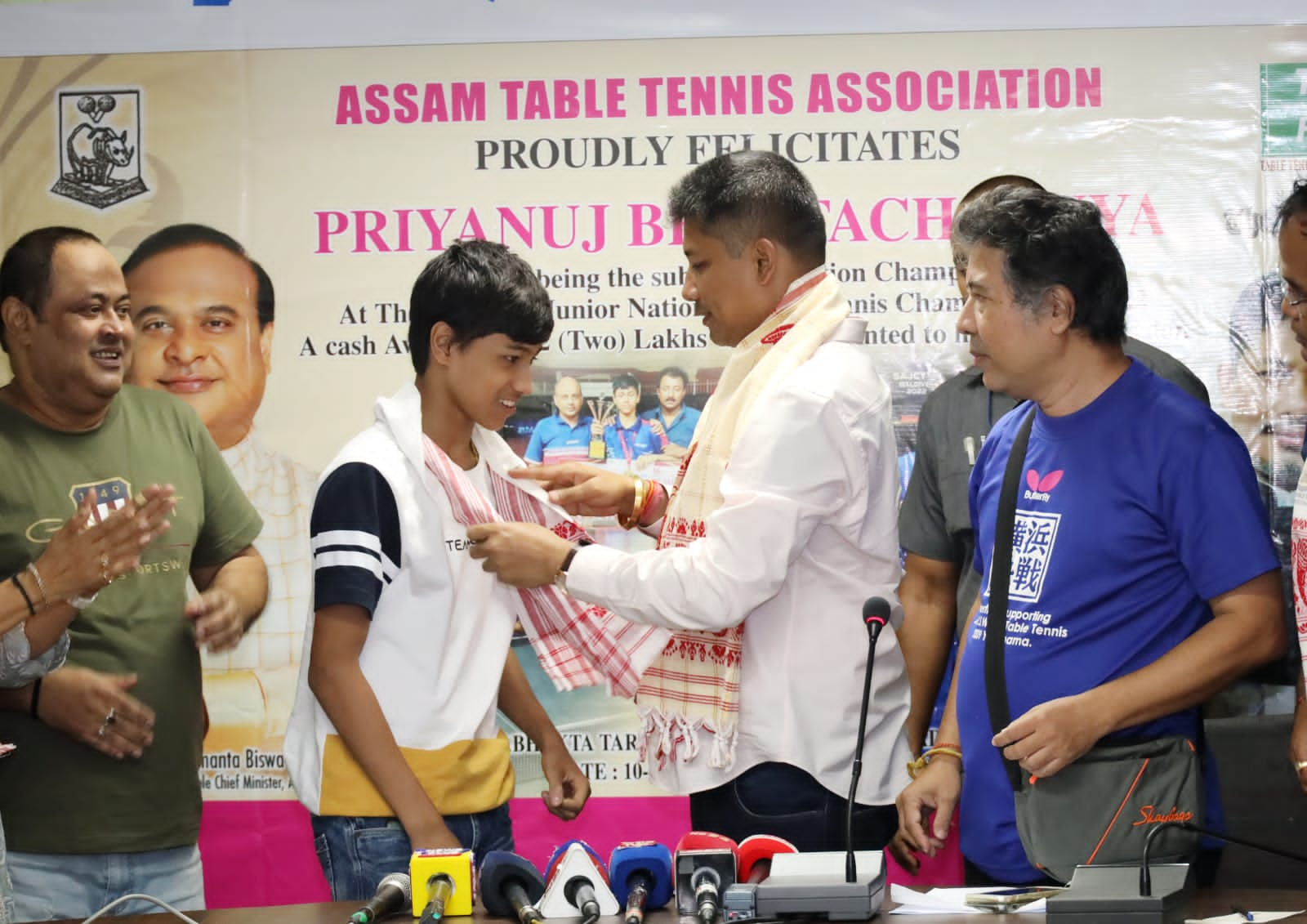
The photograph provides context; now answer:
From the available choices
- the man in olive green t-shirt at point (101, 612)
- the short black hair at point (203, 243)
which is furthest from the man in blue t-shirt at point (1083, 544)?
the short black hair at point (203, 243)

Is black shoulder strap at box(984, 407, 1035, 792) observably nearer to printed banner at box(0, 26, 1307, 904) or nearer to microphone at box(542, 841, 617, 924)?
Result: microphone at box(542, 841, 617, 924)

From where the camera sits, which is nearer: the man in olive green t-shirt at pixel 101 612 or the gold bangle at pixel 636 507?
the gold bangle at pixel 636 507

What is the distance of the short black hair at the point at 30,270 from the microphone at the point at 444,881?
1903mm

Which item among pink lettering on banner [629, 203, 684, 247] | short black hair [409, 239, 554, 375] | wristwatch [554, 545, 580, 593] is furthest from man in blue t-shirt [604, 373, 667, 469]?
wristwatch [554, 545, 580, 593]

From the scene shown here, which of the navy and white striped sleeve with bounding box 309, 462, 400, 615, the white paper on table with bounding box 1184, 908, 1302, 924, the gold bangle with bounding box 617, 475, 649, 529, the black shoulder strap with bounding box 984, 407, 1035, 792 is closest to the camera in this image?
the white paper on table with bounding box 1184, 908, 1302, 924

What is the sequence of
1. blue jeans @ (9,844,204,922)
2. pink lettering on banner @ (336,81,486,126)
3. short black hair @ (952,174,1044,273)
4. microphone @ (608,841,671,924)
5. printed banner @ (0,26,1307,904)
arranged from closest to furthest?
1. microphone @ (608,841,671,924)
2. blue jeans @ (9,844,204,922)
3. short black hair @ (952,174,1044,273)
4. printed banner @ (0,26,1307,904)
5. pink lettering on banner @ (336,81,486,126)

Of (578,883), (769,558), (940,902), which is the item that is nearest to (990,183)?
(769,558)

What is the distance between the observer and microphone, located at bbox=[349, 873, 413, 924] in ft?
6.06

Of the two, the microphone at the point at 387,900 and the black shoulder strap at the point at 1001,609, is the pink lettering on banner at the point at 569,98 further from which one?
the microphone at the point at 387,900

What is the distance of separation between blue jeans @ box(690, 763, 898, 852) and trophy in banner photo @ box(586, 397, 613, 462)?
1.53 meters

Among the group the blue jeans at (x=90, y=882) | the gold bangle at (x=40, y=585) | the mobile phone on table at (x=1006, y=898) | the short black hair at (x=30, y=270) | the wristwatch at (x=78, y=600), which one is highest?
the short black hair at (x=30, y=270)

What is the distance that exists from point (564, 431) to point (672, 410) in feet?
0.96

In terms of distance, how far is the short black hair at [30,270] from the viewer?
325 cm

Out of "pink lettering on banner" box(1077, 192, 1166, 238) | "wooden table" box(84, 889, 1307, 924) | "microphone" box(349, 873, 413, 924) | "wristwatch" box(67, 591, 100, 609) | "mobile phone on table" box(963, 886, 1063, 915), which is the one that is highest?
"pink lettering on banner" box(1077, 192, 1166, 238)
